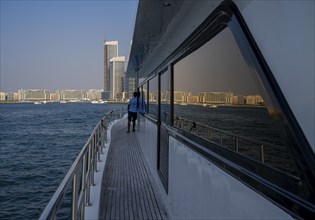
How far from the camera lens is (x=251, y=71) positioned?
1.62 m

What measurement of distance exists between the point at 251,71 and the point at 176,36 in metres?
2.58

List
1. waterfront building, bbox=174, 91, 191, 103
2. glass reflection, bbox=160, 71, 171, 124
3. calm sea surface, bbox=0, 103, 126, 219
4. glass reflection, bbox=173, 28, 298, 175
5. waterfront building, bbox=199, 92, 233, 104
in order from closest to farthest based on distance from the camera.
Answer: glass reflection, bbox=173, 28, 298, 175, waterfront building, bbox=199, 92, 233, 104, waterfront building, bbox=174, 91, 191, 103, glass reflection, bbox=160, 71, 171, 124, calm sea surface, bbox=0, 103, 126, 219

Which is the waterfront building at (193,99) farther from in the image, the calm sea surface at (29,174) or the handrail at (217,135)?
the calm sea surface at (29,174)

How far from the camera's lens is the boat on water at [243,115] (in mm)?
1223

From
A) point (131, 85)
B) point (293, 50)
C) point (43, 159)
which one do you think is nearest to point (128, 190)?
point (293, 50)

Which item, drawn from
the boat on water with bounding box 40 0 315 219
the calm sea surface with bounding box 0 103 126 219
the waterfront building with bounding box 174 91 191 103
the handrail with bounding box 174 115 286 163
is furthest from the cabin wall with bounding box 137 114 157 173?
the calm sea surface with bounding box 0 103 126 219

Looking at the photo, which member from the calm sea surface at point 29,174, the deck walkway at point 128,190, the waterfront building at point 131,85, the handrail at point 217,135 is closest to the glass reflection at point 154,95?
the deck walkway at point 128,190

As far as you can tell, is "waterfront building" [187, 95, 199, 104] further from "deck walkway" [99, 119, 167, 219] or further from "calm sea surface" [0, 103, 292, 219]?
"deck walkway" [99, 119, 167, 219]

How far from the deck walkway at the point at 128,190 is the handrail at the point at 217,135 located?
1.32 meters

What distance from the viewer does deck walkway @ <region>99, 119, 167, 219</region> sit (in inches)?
163

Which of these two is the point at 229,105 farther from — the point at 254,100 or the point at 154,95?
the point at 154,95

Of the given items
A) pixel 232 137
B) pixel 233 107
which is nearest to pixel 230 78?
pixel 233 107

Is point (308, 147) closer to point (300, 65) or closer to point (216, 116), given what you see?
point (300, 65)

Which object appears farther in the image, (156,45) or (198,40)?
(156,45)
